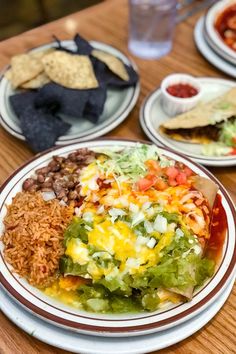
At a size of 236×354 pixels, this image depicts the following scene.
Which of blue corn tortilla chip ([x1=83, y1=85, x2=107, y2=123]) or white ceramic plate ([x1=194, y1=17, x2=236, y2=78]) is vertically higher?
blue corn tortilla chip ([x1=83, y1=85, x2=107, y2=123])

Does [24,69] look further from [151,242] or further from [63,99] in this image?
[151,242]

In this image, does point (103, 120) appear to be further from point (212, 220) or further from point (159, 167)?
point (212, 220)

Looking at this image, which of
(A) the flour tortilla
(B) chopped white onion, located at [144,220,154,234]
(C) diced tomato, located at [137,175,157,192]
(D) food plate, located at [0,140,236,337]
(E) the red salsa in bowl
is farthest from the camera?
(E) the red salsa in bowl

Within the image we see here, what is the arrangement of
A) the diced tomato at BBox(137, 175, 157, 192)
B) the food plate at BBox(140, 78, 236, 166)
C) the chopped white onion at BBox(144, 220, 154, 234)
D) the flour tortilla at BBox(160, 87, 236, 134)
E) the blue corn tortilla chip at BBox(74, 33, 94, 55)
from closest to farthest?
1. the chopped white onion at BBox(144, 220, 154, 234)
2. the diced tomato at BBox(137, 175, 157, 192)
3. the food plate at BBox(140, 78, 236, 166)
4. the flour tortilla at BBox(160, 87, 236, 134)
5. the blue corn tortilla chip at BBox(74, 33, 94, 55)

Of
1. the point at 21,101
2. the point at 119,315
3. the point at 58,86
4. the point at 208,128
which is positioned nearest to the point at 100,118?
the point at 58,86

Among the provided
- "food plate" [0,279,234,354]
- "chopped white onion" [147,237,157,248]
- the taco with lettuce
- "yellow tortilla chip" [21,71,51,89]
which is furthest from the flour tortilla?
"food plate" [0,279,234,354]

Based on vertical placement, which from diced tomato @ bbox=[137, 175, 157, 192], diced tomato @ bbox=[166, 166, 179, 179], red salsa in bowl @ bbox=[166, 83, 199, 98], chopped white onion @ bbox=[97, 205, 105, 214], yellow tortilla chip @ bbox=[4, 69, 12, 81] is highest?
yellow tortilla chip @ bbox=[4, 69, 12, 81]

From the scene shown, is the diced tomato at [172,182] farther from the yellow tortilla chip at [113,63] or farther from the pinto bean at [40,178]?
the yellow tortilla chip at [113,63]

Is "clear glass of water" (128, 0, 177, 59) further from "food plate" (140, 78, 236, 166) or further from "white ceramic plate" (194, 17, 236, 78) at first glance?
"food plate" (140, 78, 236, 166)

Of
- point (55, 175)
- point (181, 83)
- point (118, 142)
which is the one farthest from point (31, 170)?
point (181, 83)
